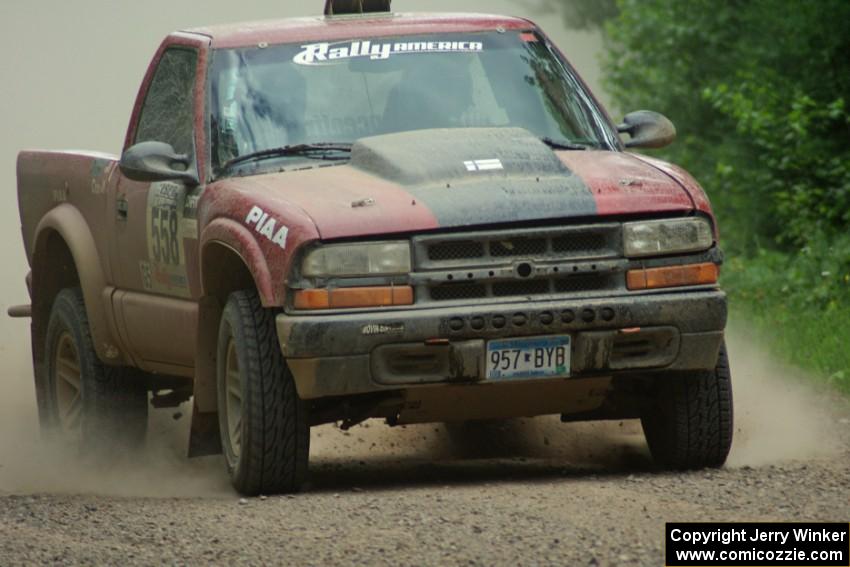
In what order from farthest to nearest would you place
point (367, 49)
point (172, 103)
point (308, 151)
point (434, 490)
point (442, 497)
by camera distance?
point (172, 103) < point (367, 49) < point (308, 151) < point (434, 490) < point (442, 497)

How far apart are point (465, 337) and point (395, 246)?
0.40 m

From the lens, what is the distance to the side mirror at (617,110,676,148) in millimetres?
8070

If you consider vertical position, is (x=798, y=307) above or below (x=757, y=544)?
below

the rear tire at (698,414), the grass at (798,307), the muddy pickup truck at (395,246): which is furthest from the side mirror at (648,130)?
the grass at (798,307)

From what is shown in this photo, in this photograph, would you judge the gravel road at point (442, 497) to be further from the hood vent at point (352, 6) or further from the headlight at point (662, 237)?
the hood vent at point (352, 6)

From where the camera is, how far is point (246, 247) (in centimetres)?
692

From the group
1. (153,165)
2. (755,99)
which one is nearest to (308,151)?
(153,165)

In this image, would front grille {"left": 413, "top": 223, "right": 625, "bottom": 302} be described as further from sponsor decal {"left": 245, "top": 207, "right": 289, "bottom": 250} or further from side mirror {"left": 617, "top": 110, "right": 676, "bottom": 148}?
side mirror {"left": 617, "top": 110, "right": 676, "bottom": 148}

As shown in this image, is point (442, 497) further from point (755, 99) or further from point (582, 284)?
point (755, 99)

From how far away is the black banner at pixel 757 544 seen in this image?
17.4 ft

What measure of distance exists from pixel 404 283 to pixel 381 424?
9.97 ft

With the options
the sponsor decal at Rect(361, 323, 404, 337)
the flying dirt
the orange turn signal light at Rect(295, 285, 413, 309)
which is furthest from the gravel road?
the orange turn signal light at Rect(295, 285, 413, 309)

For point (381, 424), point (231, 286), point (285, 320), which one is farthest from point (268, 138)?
point (381, 424)

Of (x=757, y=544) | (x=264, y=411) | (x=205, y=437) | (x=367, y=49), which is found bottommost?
(x=205, y=437)
